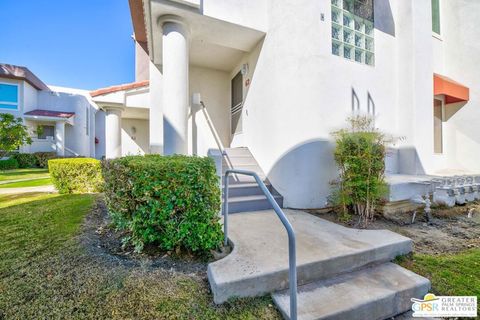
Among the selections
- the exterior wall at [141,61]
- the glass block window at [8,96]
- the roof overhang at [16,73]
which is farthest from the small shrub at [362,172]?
the glass block window at [8,96]

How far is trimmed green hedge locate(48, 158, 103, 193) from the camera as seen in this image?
Answer: 7492 mm

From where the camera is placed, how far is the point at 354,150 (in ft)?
15.6

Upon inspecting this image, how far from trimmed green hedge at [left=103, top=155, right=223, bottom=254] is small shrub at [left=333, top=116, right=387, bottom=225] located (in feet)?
10.4

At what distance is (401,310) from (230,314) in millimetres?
2048

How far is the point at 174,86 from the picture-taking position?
19.7 feet

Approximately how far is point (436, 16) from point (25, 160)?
95.6ft

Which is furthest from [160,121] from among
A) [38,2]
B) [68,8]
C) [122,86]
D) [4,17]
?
[4,17]

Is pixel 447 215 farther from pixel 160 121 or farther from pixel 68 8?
pixel 68 8

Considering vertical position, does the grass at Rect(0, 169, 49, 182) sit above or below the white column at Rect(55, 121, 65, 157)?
below

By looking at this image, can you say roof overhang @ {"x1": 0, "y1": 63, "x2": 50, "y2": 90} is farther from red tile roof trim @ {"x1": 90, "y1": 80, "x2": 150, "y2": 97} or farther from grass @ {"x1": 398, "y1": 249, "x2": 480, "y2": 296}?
grass @ {"x1": 398, "y1": 249, "x2": 480, "y2": 296}

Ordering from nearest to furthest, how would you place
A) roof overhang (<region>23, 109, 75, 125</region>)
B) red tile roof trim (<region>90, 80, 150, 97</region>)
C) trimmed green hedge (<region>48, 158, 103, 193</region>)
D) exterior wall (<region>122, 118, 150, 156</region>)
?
trimmed green hedge (<region>48, 158, 103, 193</region>) < red tile roof trim (<region>90, 80, 150, 97</region>) < exterior wall (<region>122, 118, 150, 156</region>) < roof overhang (<region>23, 109, 75, 125</region>)

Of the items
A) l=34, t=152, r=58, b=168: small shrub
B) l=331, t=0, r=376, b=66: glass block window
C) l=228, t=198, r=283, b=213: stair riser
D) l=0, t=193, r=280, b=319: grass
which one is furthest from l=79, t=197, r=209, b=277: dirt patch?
l=34, t=152, r=58, b=168: small shrub

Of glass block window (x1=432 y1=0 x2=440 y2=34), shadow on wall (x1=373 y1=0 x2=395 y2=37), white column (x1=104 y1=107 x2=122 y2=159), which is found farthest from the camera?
white column (x1=104 y1=107 x2=122 y2=159)

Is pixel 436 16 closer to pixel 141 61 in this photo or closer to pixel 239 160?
pixel 239 160
